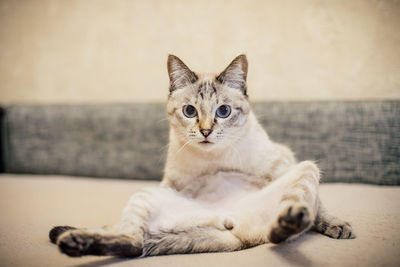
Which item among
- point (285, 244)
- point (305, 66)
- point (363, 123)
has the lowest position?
point (285, 244)

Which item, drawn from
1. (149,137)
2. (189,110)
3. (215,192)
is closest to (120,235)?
(215,192)

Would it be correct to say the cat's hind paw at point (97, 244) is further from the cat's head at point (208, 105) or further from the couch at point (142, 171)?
Result: the cat's head at point (208, 105)

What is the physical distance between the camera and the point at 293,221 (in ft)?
2.50

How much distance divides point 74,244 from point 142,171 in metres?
1.27

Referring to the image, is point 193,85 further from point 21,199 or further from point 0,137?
point 0,137

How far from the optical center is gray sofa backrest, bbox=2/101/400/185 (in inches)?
64.4

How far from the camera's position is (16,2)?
7.95ft

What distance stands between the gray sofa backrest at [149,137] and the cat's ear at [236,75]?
59 cm

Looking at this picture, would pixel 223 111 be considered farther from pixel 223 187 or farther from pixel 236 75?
pixel 223 187

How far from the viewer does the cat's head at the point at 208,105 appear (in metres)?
1.14

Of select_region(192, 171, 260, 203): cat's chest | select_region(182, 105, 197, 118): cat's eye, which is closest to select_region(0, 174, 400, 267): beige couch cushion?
select_region(192, 171, 260, 203): cat's chest

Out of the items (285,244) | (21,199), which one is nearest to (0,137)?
(21,199)

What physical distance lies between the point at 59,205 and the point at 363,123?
1678 mm

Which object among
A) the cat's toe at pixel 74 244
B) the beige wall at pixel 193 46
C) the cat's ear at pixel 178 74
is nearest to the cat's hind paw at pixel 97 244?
the cat's toe at pixel 74 244
